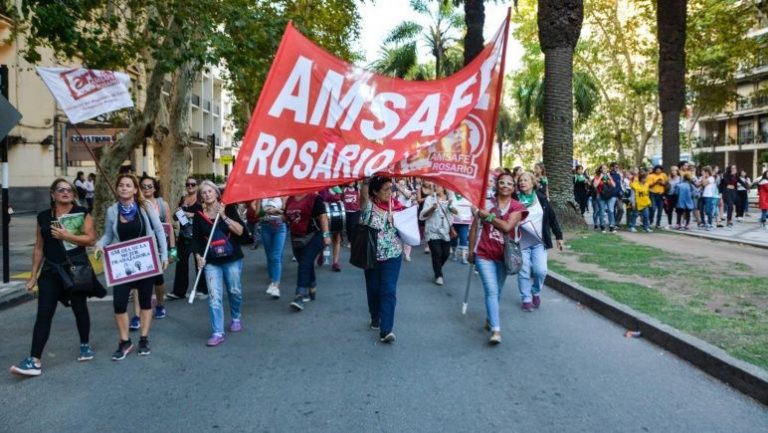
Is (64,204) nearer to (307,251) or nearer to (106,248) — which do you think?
(106,248)

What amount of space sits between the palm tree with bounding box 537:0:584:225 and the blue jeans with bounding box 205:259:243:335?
435 inches

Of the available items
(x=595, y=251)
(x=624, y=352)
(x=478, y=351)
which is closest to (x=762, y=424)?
(x=624, y=352)

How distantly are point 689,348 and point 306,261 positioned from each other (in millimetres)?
4388

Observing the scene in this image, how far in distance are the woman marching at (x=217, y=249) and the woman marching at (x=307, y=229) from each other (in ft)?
5.06

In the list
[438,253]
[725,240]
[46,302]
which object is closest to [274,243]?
[438,253]

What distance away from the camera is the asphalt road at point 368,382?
13.7ft

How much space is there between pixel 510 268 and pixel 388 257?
1203 millimetres

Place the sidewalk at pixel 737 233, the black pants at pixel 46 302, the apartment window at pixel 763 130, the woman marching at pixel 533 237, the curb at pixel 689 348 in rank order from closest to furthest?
the curb at pixel 689 348, the black pants at pixel 46 302, the woman marching at pixel 533 237, the sidewalk at pixel 737 233, the apartment window at pixel 763 130

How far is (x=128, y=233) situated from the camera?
5930mm

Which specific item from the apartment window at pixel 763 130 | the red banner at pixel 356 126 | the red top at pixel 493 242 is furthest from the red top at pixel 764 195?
the apartment window at pixel 763 130

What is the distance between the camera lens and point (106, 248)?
573 centimetres

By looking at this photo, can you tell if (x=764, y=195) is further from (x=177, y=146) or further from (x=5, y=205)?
(x=5, y=205)

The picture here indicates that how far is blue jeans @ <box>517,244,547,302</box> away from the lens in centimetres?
773

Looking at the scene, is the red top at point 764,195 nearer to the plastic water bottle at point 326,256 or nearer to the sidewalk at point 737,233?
the sidewalk at point 737,233
